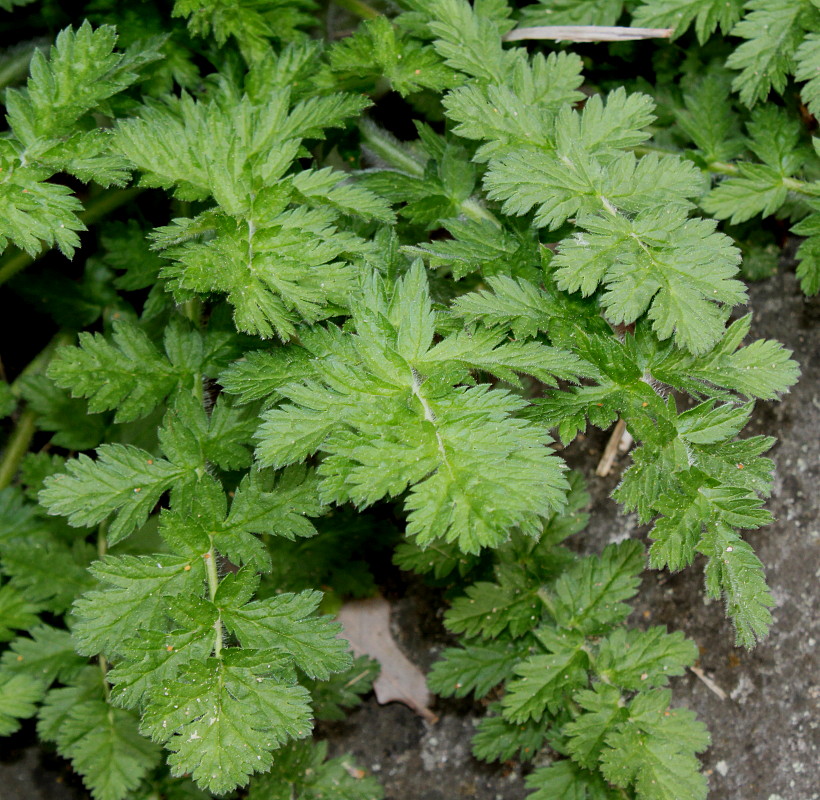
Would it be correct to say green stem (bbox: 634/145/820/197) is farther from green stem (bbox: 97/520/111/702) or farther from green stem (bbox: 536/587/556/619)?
green stem (bbox: 97/520/111/702)

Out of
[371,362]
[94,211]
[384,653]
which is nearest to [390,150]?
[94,211]

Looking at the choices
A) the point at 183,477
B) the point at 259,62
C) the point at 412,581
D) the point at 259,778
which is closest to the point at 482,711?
the point at 412,581

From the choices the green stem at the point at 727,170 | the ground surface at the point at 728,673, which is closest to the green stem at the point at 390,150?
the green stem at the point at 727,170

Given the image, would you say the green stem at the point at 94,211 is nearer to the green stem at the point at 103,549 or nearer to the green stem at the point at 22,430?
the green stem at the point at 22,430

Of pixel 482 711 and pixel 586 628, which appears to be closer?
pixel 586 628

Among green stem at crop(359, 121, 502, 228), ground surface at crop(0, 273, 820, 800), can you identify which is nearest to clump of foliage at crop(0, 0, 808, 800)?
green stem at crop(359, 121, 502, 228)

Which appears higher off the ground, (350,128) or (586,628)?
(350,128)

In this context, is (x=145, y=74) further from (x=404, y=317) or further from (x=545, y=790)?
(x=545, y=790)
